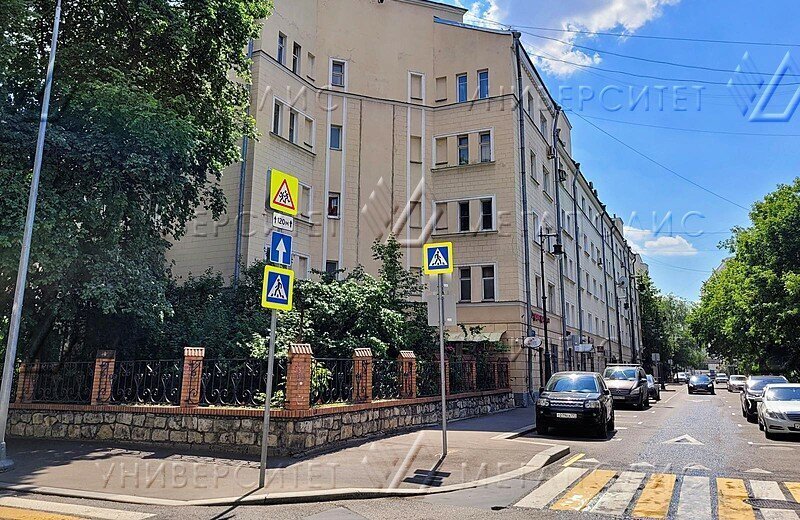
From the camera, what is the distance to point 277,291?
838 centimetres

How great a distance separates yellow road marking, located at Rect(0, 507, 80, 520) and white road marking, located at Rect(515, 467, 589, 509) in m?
5.57

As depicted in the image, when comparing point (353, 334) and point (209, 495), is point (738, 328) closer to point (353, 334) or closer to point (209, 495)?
point (353, 334)

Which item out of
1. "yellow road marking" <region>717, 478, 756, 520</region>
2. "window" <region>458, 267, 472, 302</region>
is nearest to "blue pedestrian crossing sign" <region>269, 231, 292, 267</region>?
"yellow road marking" <region>717, 478, 756, 520</region>

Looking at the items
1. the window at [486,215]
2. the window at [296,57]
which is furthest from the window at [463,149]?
the window at [296,57]

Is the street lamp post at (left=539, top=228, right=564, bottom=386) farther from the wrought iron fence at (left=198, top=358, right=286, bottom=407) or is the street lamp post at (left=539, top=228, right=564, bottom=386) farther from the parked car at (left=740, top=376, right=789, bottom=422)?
the wrought iron fence at (left=198, top=358, right=286, bottom=407)

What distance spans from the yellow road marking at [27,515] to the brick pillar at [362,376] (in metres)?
6.25

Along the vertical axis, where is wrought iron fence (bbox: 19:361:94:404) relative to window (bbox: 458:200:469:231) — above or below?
below

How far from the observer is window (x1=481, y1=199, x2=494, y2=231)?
26.9 meters

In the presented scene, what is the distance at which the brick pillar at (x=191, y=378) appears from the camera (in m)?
11.2

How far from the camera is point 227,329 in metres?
14.9

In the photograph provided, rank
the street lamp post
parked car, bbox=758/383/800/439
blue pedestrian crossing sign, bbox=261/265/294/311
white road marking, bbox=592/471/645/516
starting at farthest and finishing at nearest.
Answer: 1. the street lamp post
2. parked car, bbox=758/383/800/439
3. blue pedestrian crossing sign, bbox=261/265/294/311
4. white road marking, bbox=592/471/645/516

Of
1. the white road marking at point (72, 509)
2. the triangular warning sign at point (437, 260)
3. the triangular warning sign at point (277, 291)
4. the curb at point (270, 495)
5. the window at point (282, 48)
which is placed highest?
the window at point (282, 48)

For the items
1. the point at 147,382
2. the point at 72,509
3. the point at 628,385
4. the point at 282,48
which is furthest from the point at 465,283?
the point at 72,509

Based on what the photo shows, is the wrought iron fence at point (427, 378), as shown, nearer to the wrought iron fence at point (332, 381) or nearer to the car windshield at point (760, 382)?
the wrought iron fence at point (332, 381)
